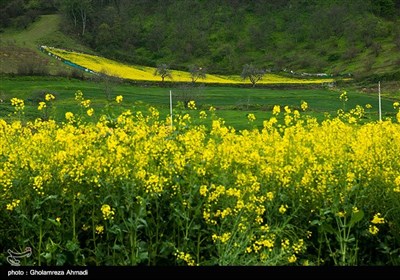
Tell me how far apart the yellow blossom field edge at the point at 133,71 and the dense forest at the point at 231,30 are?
7423 mm

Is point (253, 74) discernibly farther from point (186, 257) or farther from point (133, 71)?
point (186, 257)

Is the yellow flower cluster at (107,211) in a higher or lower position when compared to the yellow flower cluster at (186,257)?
higher

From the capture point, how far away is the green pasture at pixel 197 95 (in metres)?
58.0

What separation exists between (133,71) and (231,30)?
4606 cm

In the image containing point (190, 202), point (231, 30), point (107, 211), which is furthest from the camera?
point (231, 30)

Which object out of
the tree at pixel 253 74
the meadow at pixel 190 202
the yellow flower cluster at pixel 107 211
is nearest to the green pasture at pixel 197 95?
the tree at pixel 253 74

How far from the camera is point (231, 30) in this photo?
13738 centimetres

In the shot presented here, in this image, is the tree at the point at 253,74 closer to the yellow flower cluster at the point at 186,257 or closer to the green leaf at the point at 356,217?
the green leaf at the point at 356,217

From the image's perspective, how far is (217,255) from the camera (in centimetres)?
535

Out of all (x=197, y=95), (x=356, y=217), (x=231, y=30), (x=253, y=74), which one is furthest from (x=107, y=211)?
(x=231, y=30)

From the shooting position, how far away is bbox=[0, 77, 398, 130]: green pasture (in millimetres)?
58031

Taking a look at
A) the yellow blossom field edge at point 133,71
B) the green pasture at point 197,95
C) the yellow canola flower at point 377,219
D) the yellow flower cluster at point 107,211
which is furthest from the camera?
the yellow blossom field edge at point 133,71

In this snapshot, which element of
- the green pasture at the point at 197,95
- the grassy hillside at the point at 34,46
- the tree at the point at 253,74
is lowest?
the green pasture at the point at 197,95

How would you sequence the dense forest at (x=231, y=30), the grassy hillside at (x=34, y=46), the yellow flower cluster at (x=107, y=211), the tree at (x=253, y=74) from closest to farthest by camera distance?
the yellow flower cluster at (x=107, y=211) < the grassy hillside at (x=34, y=46) < the tree at (x=253, y=74) < the dense forest at (x=231, y=30)
